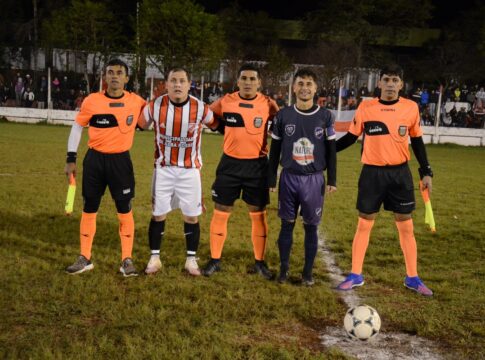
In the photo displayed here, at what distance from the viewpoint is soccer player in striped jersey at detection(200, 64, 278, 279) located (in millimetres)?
5160

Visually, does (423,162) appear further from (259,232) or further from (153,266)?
(153,266)

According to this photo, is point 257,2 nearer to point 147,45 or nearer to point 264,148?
point 147,45

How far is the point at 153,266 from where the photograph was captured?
527cm

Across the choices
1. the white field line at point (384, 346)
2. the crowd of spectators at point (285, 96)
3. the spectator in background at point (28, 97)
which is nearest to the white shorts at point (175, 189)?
the white field line at point (384, 346)

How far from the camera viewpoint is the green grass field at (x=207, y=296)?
Answer: 3.70m

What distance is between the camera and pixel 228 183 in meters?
5.26

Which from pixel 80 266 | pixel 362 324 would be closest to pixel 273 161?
pixel 362 324

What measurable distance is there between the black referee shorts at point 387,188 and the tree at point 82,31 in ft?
88.4

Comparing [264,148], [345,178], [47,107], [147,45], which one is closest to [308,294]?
[264,148]

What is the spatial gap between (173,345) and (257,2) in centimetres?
4550

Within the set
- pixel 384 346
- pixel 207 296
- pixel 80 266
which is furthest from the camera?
pixel 80 266

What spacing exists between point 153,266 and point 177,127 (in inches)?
56.5

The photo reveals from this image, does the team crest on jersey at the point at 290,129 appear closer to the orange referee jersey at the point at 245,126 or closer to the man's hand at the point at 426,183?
the orange referee jersey at the point at 245,126

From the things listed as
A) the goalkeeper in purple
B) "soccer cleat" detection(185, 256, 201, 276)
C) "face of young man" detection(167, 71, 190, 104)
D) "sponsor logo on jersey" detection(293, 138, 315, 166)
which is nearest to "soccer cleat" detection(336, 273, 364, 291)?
the goalkeeper in purple
